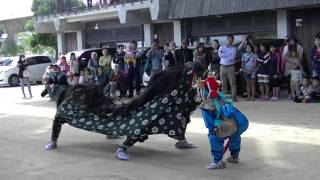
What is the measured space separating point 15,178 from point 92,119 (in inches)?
72.0

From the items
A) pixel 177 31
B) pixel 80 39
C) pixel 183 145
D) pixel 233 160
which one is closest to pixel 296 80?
pixel 183 145

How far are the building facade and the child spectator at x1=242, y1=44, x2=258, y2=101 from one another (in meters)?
3.24

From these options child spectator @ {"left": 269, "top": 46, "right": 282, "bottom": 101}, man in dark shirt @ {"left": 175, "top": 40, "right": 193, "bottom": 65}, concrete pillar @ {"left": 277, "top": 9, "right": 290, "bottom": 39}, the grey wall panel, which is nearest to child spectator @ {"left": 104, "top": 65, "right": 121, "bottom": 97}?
man in dark shirt @ {"left": 175, "top": 40, "right": 193, "bottom": 65}

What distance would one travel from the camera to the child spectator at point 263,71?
15.0m

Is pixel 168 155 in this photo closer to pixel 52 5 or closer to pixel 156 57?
pixel 156 57

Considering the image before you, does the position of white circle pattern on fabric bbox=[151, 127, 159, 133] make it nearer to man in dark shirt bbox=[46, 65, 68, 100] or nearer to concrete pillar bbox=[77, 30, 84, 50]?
man in dark shirt bbox=[46, 65, 68, 100]

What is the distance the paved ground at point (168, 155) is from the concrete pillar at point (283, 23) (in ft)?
23.4

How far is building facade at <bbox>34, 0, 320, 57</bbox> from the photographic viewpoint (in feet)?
62.9

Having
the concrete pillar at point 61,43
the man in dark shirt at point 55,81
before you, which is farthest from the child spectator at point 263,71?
the concrete pillar at point 61,43

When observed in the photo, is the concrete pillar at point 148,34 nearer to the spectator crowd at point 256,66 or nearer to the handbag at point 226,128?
the spectator crowd at point 256,66

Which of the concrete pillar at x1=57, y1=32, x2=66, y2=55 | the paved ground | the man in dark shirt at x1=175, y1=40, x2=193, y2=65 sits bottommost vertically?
the paved ground

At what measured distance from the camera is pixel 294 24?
1941cm

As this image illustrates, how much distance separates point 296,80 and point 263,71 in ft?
3.00

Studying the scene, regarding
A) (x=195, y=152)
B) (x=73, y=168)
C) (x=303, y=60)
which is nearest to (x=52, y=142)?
(x=73, y=168)
